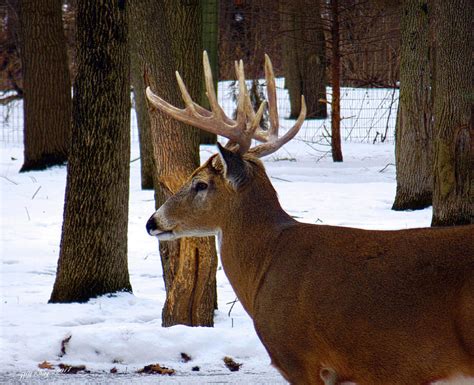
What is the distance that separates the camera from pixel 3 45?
28.7 metres

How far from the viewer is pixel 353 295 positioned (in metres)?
4.88

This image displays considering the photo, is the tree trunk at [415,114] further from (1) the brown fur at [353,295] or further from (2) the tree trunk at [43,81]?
(1) the brown fur at [353,295]

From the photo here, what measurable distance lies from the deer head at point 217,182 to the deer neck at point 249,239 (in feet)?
0.11

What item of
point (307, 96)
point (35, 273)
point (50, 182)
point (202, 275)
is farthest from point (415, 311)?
point (307, 96)

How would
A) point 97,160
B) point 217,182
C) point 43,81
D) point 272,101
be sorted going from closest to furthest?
point 217,182, point 272,101, point 97,160, point 43,81

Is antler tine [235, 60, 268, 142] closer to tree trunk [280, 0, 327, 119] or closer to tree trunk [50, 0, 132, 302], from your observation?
tree trunk [50, 0, 132, 302]

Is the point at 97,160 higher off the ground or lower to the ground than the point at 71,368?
higher

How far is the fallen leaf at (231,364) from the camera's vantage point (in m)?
6.73

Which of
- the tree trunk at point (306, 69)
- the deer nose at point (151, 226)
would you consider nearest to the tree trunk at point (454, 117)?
the deer nose at point (151, 226)

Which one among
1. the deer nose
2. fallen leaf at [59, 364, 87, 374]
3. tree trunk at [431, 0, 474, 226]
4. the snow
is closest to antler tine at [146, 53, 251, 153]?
the deer nose

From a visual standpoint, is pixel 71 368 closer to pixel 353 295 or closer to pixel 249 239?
pixel 249 239

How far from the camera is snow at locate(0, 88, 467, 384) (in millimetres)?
6781

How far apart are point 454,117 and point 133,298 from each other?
336 cm

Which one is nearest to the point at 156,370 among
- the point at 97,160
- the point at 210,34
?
the point at 97,160
